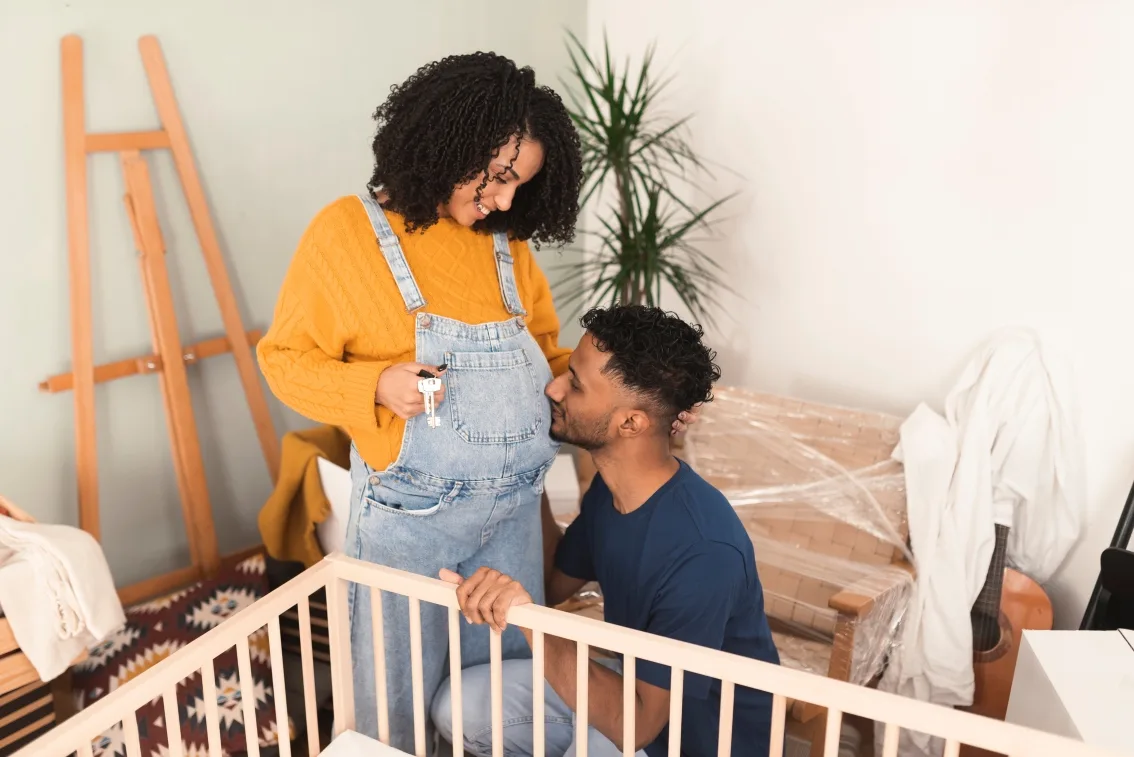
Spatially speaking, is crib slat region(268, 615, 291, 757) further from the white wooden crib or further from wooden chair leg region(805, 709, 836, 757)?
wooden chair leg region(805, 709, 836, 757)

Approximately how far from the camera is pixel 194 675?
6.25 feet

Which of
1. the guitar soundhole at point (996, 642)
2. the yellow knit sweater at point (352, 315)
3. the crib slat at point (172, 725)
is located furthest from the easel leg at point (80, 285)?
the guitar soundhole at point (996, 642)

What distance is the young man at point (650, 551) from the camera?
3.98ft

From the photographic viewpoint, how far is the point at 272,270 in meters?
2.36

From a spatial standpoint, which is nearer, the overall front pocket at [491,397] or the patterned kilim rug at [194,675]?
the overall front pocket at [491,397]

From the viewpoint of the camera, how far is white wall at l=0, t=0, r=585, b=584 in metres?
1.89

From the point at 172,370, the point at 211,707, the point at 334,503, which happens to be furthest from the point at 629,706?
the point at 172,370

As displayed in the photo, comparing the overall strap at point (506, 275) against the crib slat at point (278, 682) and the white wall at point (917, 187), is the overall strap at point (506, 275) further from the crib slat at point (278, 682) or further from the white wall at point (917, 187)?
the white wall at point (917, 187)

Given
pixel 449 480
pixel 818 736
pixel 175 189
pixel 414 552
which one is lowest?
pixel 818 736

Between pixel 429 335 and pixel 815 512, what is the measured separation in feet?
4.33

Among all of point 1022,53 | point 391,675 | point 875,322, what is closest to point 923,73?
point 1022,53

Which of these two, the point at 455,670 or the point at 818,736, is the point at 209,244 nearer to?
the point at 455,670

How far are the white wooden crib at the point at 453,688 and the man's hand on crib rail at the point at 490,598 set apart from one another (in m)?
0.01

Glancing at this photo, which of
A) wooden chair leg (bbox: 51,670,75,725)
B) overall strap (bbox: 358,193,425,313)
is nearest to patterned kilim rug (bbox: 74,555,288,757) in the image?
wooden chair leg (bbox: 51,670,75,725)
